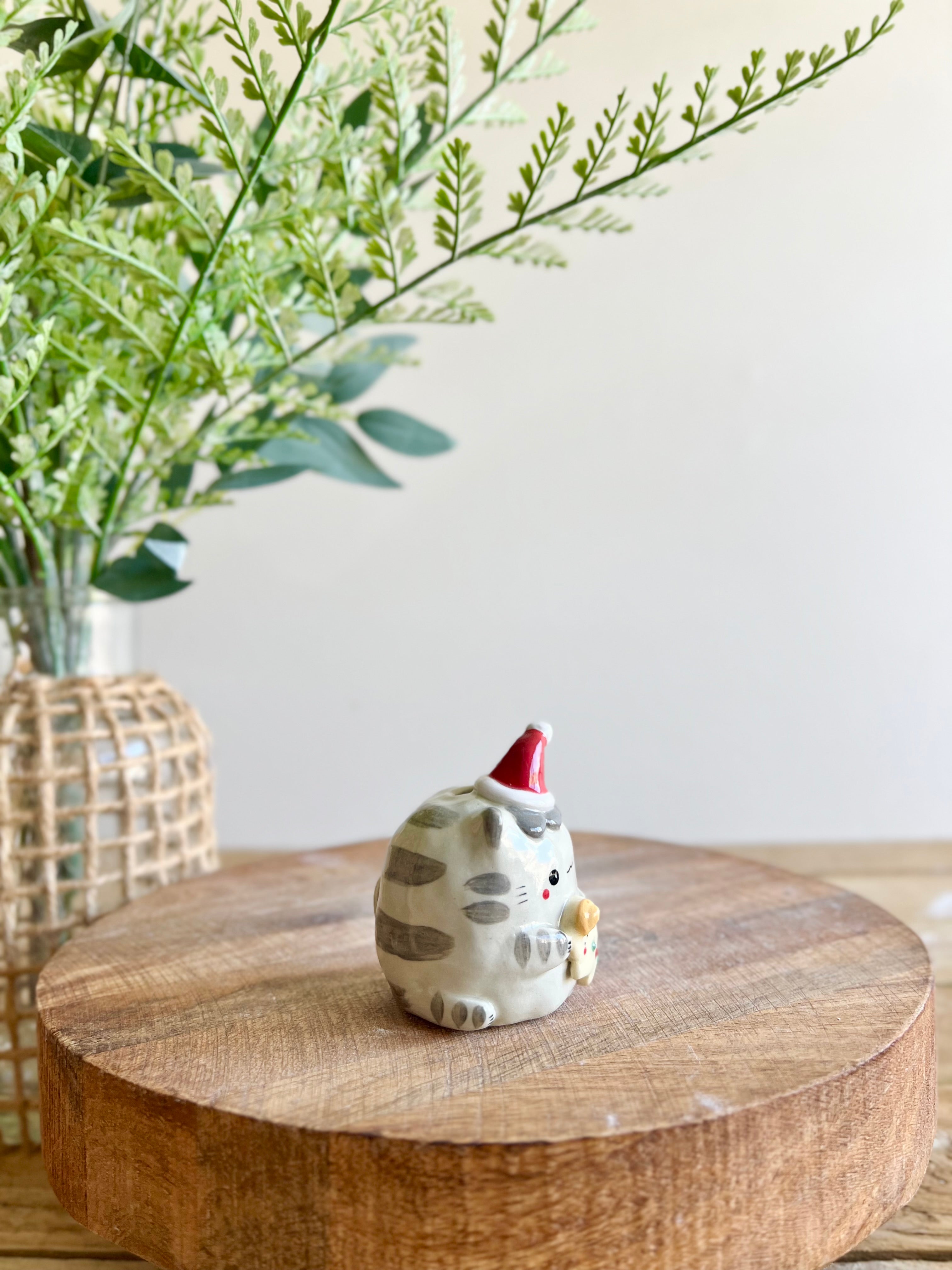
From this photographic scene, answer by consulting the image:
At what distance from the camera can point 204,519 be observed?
131cm

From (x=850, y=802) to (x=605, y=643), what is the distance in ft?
1.24

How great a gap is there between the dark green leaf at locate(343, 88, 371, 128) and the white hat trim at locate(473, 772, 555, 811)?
1.54 feet

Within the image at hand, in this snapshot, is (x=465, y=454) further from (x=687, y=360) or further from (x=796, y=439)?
(x=796, y=439)

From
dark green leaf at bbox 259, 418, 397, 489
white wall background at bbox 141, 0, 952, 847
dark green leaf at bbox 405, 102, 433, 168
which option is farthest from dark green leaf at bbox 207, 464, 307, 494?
white wall background at bbox 141, 0, 952, 847

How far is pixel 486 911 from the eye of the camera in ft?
1.80

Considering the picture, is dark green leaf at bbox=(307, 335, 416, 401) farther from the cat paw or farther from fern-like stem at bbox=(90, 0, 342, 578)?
the cat paw

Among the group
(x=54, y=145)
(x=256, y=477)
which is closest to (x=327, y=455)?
(x=256, y=477)

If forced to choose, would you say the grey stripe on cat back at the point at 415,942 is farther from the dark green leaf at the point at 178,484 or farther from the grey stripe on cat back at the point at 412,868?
the dark green leaf at the point at 178,484

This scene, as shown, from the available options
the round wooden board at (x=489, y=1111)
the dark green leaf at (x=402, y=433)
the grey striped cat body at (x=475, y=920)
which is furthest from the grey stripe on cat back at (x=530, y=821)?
the dark green leaf at (x=402, y=433)

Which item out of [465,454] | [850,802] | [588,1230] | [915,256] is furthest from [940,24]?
[588,1230]

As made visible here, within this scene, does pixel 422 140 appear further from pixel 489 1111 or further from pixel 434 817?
pixel 489 1111

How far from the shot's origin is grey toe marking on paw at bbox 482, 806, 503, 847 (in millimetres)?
551

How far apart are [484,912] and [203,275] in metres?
0.41

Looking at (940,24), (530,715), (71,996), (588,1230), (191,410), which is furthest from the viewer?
(530,715)
